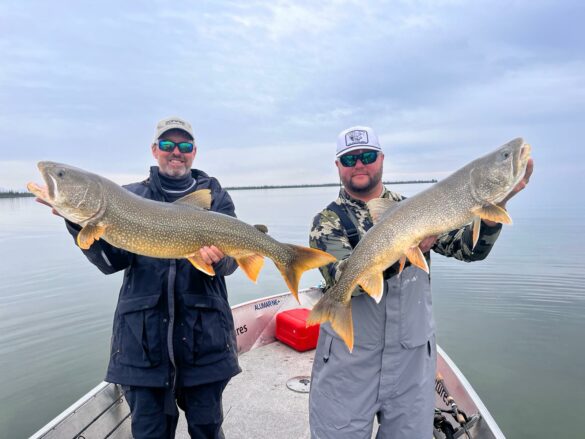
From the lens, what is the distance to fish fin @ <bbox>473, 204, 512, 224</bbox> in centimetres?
265

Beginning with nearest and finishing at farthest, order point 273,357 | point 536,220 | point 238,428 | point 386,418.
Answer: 1. point 386,418
2. point 238,428
3. point 273,357
4. point 536,220

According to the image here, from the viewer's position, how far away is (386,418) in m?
2.93

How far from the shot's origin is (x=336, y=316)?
282 centimetres

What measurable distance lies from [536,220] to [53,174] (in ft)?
114

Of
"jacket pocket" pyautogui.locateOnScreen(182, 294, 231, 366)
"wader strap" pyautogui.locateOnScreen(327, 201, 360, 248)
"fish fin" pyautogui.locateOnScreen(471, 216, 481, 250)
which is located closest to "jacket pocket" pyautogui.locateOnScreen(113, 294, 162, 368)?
"jacket pocket" pyautogui.locateOnScreen(182, 294, 231, 366)

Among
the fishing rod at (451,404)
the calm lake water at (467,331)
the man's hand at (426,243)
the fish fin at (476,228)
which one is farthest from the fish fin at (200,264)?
the calm lake water at (467,331)

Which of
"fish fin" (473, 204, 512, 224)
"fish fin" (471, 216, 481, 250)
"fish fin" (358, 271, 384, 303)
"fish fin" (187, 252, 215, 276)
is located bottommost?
"fish fin" (358, 271, 384, 303)

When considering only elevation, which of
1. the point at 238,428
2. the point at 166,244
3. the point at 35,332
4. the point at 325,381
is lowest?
the point at 35,332

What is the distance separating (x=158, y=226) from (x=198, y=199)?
384 millimetres

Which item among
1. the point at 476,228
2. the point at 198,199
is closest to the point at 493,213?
the point at 476,228

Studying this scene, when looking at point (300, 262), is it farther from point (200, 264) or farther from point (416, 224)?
point (416, 224)

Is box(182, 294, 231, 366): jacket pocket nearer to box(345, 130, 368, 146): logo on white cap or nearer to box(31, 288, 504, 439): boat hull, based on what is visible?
box(31, 288, 504, 439): boat hull

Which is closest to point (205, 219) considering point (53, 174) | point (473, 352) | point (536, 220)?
point (53, 174)

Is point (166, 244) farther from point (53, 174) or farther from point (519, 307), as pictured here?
point (519, 307)
